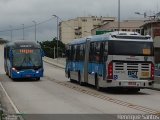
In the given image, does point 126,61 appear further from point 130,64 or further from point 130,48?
point 130,48

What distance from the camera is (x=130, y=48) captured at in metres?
27.9

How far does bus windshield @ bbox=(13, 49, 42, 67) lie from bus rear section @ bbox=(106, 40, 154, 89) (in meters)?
14.9

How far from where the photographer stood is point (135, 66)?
91.2 ft

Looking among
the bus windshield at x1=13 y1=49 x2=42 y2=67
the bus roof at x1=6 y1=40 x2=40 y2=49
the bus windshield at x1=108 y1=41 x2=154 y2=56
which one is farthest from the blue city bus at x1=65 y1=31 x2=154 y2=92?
the bus roof at x1=6 y1=40 x2=40 y2=49

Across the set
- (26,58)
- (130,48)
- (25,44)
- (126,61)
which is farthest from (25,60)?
(126,61)

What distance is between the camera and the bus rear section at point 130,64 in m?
27.5

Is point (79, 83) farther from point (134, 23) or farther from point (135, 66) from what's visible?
point (134, 23)

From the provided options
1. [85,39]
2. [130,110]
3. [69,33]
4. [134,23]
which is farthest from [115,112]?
[69,33]

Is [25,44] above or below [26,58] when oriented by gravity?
above

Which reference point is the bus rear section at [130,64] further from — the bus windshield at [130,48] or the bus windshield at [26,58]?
the bus windshield at [26,58]

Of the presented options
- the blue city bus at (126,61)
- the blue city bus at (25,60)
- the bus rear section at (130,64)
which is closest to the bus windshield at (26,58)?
the blue city bus at (25,60)

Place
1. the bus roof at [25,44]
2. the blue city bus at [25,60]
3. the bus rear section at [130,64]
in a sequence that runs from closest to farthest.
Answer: the bus rear section at [130,64], the blue city bus at [25,60], the bus roof at [25,44]

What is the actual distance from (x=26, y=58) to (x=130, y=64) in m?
15.3

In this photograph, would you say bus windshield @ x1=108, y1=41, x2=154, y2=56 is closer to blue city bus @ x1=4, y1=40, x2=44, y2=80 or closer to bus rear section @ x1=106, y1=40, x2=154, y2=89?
bus rear section @ x1=106, y1=40, x2=154, y2=89
